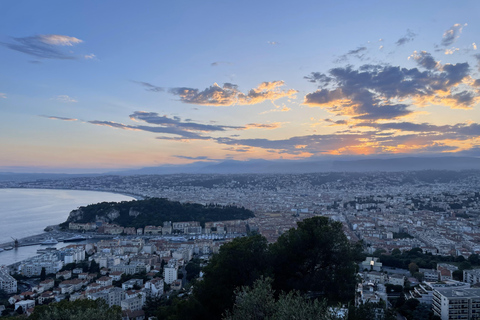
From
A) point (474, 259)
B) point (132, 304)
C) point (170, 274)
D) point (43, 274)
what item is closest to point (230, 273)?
point (132, 304)

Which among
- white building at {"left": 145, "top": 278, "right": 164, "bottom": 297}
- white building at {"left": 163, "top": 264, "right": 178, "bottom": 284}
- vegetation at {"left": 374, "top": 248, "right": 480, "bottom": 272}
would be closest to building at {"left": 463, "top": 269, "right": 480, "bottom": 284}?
vegetation at {"left": 374, "top": 248, "right": 480, "bottom": 272}

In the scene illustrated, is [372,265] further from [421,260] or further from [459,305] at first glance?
[459,305]

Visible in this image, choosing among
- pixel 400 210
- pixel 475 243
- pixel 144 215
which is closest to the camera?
pixel 475 243

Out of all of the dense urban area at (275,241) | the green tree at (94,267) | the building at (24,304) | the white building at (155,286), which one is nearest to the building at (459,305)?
the dense urban area at (275,241)

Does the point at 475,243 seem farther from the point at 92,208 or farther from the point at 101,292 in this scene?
the point at 92,208

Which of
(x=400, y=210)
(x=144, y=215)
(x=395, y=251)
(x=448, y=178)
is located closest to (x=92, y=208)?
(x=144, y=215)

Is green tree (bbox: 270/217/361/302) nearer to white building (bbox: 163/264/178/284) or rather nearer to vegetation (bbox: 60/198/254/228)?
white building (bbox: 163/264/178/284)

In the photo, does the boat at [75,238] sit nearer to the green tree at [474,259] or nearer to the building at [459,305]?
the green tree at [474,259]
